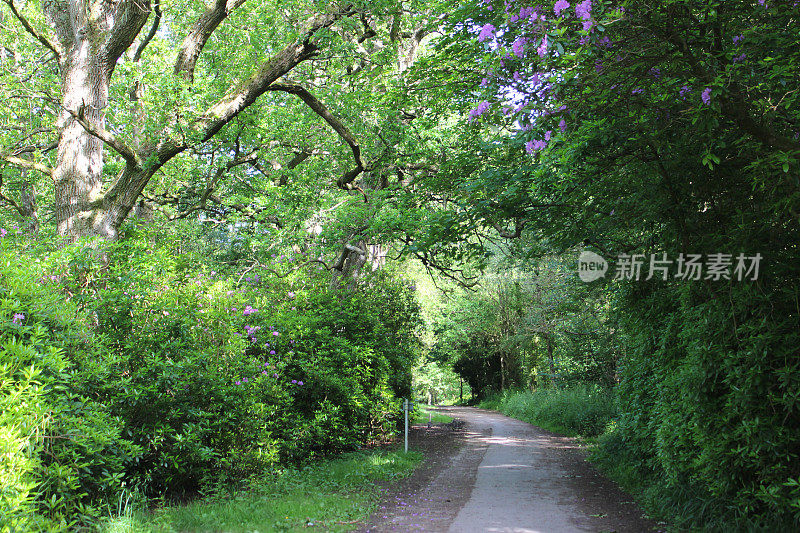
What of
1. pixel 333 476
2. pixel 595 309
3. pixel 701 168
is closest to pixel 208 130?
pixel 333 476

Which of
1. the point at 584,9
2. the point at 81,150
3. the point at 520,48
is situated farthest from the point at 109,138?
the point at 584,9

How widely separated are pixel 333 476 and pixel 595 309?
10056 mm

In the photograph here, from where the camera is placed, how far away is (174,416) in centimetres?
592

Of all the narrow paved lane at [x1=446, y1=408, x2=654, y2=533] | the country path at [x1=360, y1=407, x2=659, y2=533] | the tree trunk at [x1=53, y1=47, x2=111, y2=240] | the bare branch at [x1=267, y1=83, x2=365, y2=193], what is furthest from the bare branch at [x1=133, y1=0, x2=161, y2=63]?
the narrow paved lane at [x1=446, y1=408, x2=654, y2=533]

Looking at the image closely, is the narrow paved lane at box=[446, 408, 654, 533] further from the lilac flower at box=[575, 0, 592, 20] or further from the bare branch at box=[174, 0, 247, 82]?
the bare branch at box=[174, 0, 247, 82]

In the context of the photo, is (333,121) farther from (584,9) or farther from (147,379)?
(584,9)

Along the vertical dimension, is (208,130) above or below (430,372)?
above

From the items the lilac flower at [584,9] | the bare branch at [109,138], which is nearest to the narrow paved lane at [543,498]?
the lilac flower at [584,9]

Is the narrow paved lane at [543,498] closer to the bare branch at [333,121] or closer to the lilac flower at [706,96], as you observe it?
the lilac flower at [706,96]

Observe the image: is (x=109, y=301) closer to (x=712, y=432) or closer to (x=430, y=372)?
(x=712, y=432)

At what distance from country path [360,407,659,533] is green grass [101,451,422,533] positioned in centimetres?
43
